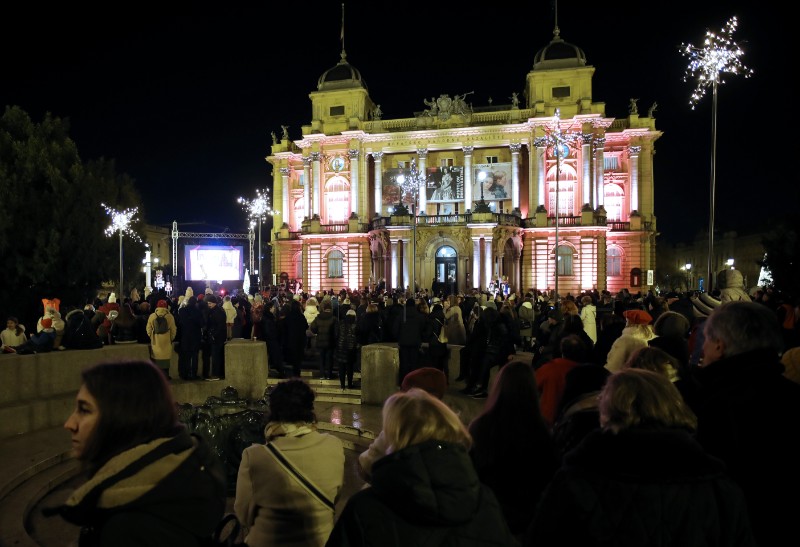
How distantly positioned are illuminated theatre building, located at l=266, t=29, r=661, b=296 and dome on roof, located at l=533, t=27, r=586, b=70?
97 millimetres

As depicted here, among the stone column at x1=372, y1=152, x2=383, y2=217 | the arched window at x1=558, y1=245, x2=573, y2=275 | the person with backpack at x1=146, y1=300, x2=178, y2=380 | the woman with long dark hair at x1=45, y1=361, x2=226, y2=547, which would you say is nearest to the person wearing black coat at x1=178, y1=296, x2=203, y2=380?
the person with backpack at x1=146, y1=300, x2=178, y2=380

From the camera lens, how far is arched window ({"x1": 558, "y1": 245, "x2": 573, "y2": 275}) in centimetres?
4494

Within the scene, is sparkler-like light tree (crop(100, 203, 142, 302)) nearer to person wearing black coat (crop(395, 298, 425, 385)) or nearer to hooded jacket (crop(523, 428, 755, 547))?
person wearing black coat (crop(395, 298, 425, 385))

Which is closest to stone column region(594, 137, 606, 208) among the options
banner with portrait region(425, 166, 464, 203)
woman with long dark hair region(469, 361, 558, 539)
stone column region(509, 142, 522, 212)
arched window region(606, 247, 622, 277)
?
arched window region(606, 247, 622, 277)

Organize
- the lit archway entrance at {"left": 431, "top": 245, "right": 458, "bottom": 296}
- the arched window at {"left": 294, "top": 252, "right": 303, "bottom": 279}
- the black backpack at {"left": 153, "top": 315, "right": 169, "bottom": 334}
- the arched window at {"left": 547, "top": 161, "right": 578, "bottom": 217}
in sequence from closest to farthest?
the black backpack at {"left": 153, "top": 315, "right": 169, "bottom": 334} < the lit archway entrance at {"left": 431, "top": 245, "right": 458, "bottom": 296} < the arched window at {"left": 547, "top": 161, "right": 578, "bottom": 217} < the arched window at {"left": 294, "top": 252, "right": 303, "bottom": 279}

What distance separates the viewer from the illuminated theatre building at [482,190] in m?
43.8

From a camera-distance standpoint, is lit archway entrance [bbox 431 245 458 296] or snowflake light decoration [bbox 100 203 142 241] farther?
lit archway entrance [bbox 431 245 458 296]

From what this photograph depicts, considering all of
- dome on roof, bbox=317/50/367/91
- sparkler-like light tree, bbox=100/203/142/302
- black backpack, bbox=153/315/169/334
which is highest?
dome on roof, bbox=317/50/367/91

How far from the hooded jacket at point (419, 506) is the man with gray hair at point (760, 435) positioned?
1306 mm

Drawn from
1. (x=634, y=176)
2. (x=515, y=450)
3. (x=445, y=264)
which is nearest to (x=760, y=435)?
(x=515, y=450)

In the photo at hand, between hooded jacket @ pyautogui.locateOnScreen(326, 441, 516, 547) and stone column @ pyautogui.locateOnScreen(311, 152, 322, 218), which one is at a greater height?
stone column @ pyautogui.locateOnScreen(311, 152, 322, 218)

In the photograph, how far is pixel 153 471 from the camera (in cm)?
197

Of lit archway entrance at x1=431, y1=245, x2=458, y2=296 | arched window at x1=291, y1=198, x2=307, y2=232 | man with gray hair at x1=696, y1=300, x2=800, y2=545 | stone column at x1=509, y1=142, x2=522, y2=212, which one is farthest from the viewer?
arched window at x1=291, y1=198, x2=307, y2=232

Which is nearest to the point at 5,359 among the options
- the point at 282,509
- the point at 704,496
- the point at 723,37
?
the point at 282,509
